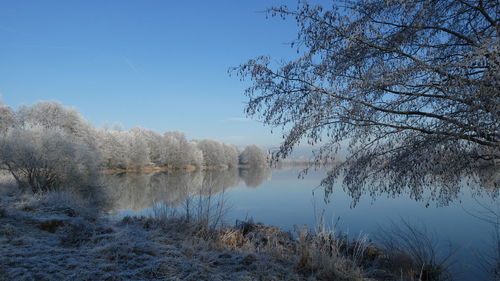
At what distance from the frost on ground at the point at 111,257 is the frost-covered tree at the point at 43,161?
483 inches

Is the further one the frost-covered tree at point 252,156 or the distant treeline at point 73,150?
the frost-covered tree at point 252,156

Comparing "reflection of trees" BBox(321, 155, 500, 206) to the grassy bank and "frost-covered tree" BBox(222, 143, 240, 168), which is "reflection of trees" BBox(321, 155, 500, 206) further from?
"frost-covered tree" BBox(222, 143, 240, 168)

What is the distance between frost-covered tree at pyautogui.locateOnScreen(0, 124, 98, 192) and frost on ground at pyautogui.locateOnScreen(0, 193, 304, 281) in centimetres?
1227

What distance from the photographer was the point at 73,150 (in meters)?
17.8

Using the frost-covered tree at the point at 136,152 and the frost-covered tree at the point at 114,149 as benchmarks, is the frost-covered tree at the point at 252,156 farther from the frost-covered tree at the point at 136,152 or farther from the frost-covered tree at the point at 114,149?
the frost-covered tree at the point at 114,149

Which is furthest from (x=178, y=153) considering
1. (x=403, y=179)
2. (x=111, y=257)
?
(x=403, y=179)

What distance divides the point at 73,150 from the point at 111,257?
16.3m

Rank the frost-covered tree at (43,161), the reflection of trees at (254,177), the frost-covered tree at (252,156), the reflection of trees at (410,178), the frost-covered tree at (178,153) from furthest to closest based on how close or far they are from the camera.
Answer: the frost-covered tree at (252,156) < the frost-covered tree at (178,153) < the reflection of trees at (254,177) < the frost-covered tree at (43,161) < the reflection of trees at (410,178)

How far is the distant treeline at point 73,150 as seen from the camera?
53.1 feet

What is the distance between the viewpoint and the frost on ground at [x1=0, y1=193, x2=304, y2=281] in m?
3.33

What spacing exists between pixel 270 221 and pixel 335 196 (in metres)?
6.44

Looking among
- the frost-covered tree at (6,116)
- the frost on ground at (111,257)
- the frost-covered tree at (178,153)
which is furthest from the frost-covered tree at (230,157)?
the frost on ground at (111,257)

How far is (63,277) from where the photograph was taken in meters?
3.14

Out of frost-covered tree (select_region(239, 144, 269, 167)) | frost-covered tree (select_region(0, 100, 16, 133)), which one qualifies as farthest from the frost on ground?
frost-covered tree (select_region(239, 144, 269, 167))
